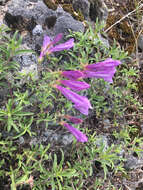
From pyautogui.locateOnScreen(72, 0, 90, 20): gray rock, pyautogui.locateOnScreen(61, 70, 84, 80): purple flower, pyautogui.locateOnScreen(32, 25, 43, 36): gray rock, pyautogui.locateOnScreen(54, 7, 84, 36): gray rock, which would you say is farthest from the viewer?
pyautogui.locateOnScreen(72, 0, 90, 20): gray rock

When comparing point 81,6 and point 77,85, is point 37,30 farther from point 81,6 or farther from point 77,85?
point 77,85

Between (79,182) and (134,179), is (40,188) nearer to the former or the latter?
(79,182)

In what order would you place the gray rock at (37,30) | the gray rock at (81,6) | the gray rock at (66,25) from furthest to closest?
the gray rock at (81,6)
the gray rock at (66,25)
the gray rock at (37,30)

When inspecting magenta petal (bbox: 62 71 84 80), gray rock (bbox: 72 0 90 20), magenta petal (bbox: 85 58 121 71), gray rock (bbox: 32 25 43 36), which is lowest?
Answer: magenta petal (bbox: 62 71 84 80)

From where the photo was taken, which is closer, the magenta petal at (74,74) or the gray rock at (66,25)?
the magenta petal at (74,74)

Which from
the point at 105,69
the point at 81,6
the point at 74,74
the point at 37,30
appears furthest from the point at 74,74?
the point at 81,6

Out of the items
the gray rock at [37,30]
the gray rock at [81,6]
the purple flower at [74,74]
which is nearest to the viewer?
the purple flower at [74,74]

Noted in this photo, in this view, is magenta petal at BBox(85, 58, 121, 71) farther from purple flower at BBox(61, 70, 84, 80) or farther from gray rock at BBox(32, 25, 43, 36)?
gray rock at BBox(32, 25, 43, 36)

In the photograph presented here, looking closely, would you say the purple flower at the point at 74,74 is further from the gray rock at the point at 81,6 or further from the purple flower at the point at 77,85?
Answer: the gray rock at the point at 81,6

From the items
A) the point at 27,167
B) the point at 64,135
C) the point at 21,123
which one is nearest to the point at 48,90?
the point at 21,123

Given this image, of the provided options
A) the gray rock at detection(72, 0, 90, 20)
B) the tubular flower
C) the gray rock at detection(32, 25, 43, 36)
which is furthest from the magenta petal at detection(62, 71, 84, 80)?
the gray rock at detection(72, 0, 90, 20)

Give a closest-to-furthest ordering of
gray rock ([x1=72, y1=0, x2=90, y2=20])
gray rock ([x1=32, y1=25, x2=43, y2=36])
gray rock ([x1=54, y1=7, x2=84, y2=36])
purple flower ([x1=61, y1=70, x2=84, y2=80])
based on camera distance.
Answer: purple flower ([x1=61, y1=70, x2=84, y2=80]) → gray rock ([x1=32, y1=25, x2=43, y2=36]) → gray rock ([x1=54, y1=7, x2=84, y2=36]) → gray rock ([x1=72, y1=0, x2=90, y2=20])

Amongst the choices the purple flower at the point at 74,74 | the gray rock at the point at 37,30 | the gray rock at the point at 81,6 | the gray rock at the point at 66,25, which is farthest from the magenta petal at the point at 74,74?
the gray rock at the point at 81,6
